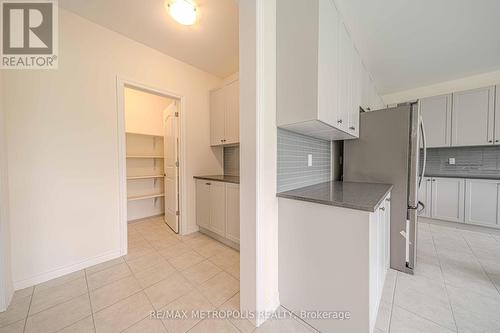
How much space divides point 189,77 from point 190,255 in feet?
8.20

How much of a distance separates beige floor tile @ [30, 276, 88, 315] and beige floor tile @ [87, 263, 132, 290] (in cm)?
6

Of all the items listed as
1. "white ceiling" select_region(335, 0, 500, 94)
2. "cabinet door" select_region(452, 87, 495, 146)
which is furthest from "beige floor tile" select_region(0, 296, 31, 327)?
"cabinet door" select_region(452, 87, 495, 146)

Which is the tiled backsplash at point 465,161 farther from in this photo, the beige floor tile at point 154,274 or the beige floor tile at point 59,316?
the beige floor tile at point 59,316

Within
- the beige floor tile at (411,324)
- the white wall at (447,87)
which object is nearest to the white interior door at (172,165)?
the beige floor tile at (411,324)

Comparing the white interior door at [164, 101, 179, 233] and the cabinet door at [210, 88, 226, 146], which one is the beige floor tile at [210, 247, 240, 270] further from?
the cabinet door at [210, 88, 226, 146]

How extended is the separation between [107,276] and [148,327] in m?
0.90

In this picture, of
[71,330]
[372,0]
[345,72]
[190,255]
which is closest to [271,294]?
[190,255]

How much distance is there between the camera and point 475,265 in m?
1.85

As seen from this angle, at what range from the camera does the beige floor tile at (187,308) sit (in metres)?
Answer: 1.19

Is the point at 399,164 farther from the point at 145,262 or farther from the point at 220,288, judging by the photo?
the point at 145,262

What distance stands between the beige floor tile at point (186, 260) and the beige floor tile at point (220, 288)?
0.38 m

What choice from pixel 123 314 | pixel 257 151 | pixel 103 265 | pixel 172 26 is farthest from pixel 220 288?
pixel 172 26

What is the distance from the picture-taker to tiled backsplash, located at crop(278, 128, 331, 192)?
1.41 m

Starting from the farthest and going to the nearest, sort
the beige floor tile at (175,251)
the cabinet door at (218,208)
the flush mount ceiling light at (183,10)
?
the cabinet door at (218,208), the beige floor tile at (175,251), the flush mount ceiling light at (183,10)
